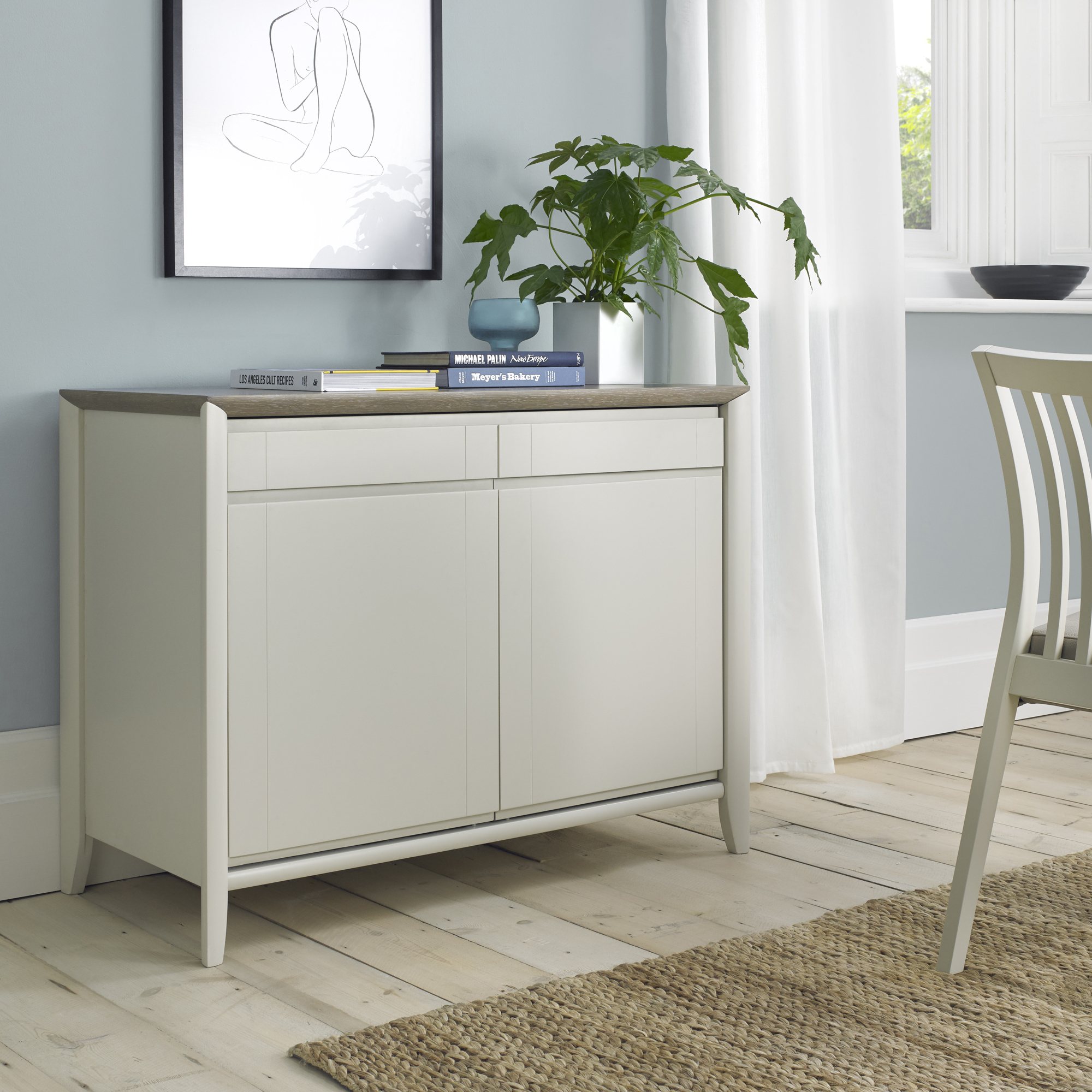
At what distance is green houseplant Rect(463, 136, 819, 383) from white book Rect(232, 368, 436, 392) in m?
0.37

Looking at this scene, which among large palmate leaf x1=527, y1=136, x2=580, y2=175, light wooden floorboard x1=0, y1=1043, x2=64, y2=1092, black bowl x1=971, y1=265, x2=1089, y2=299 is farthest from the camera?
black bowl x1=971, y1=265, x2=1089, y2=299

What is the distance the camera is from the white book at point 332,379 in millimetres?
1991

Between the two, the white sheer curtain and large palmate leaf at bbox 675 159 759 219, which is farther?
the white sheer curtain

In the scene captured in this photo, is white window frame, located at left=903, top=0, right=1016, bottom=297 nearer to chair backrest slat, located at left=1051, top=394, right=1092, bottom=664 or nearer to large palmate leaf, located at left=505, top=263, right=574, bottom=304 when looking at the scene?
large palmate leaf, located at left=505, top=263, right=574, bottom=304

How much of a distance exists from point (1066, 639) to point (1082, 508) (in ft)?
0.57

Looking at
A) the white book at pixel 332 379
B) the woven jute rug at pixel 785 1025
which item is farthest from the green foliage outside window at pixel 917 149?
the woven jute rug at pixel 785 1025

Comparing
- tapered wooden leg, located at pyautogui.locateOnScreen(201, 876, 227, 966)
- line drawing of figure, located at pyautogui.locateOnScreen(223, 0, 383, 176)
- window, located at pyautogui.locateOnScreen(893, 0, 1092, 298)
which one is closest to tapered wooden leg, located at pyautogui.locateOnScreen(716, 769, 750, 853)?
tapered wooden leg, located at pyautogui.locateOnScreen(201, 876, 227, 966)

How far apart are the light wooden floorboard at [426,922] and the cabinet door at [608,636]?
0.62ft

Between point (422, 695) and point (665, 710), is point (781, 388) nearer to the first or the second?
point (665, 710)

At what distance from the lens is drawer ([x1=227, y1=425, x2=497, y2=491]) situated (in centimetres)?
188

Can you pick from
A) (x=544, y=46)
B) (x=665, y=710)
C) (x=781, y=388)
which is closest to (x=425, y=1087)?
(x=665, y=710)

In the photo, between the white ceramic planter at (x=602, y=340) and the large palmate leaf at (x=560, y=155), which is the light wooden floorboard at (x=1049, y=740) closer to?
the white ceramic planter at (x=602, y=340)

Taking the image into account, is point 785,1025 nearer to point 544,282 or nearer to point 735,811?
point 735,811

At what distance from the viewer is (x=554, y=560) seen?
85.6 inches
